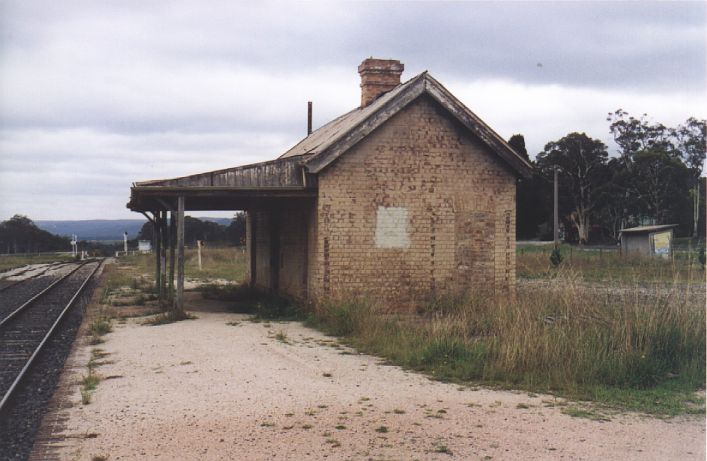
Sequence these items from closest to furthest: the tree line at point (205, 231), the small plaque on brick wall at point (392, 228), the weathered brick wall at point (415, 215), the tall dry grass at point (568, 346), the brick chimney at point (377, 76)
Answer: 1. the tall dry grass at point (568, 346)
2. the weathered brick wall at point (415, 215)
3. the small plaque on brick wall at point (392, 228)
4. the brick chimney at point (377, 76)
5. the tree line at point (205, 231)

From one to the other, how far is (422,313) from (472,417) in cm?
833

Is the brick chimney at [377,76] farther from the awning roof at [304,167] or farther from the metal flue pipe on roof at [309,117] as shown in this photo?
the metal flue pipe on roof at [309,117]

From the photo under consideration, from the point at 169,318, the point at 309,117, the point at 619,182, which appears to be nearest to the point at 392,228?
the point at 169,318

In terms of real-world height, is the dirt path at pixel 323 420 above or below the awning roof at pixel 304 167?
below

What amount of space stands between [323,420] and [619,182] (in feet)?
180

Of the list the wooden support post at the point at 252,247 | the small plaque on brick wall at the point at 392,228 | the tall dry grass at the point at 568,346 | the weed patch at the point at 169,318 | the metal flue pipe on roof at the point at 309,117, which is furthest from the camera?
the metal flue pipe on roof at the point at 309,117

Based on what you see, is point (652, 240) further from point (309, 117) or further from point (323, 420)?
point (323, 420)

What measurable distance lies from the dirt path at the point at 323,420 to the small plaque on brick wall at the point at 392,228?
543 centimetres

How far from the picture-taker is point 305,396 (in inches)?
323

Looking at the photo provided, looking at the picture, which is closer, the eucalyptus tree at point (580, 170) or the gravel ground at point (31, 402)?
the gravel ground at point (31, 402)

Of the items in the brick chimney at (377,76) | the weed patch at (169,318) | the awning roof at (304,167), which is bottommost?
the weed patch at (169,318)

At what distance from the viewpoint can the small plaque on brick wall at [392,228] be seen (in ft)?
51.5

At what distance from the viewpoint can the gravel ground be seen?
22.1ft

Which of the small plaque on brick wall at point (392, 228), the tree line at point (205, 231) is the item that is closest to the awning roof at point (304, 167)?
the small plaque on brick wall at point (392, 228)
